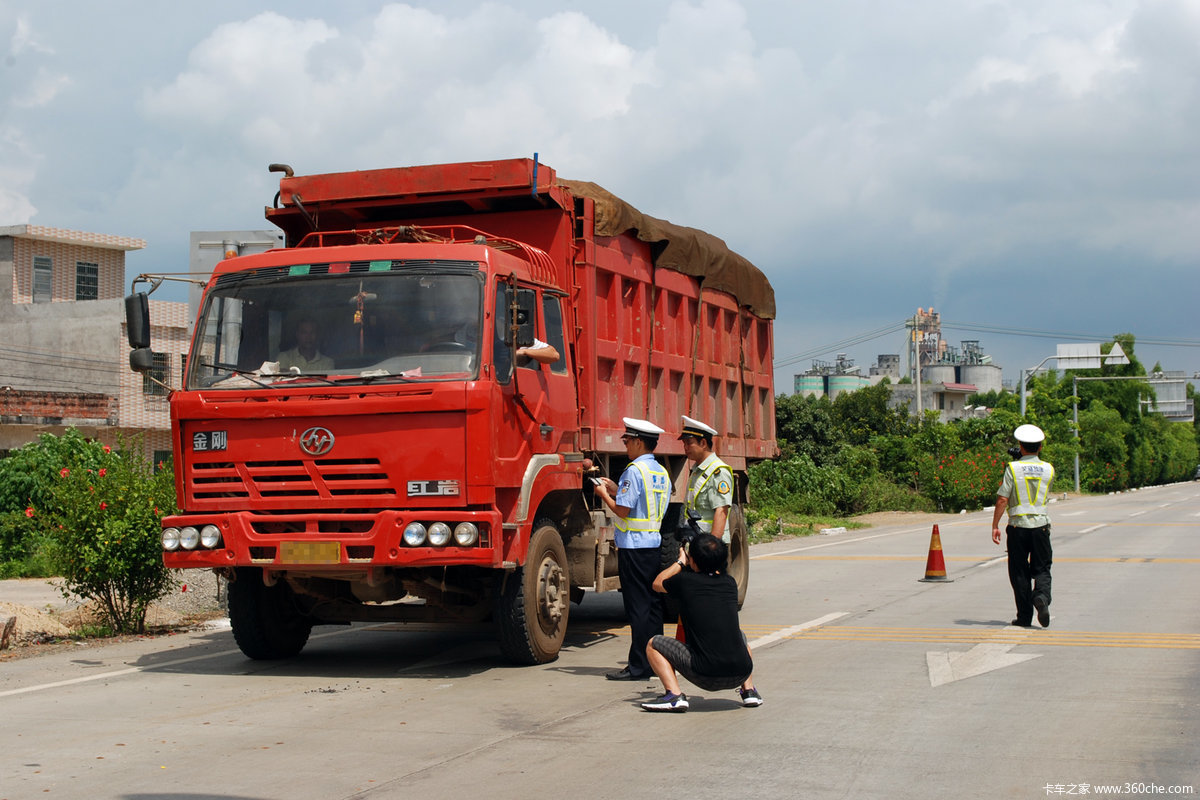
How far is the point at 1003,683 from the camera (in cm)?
883

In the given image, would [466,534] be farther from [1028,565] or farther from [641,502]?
[1028,565]

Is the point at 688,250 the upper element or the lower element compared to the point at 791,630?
upper

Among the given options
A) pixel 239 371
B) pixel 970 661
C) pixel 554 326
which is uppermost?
pixel 554 326

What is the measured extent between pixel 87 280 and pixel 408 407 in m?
37.0

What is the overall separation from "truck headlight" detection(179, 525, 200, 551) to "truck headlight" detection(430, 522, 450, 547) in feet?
5.72

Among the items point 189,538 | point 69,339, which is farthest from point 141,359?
point 69,339

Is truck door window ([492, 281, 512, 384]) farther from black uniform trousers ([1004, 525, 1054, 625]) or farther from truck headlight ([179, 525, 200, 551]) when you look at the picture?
black uniform trousers ([1004, 525, 1054, 625])

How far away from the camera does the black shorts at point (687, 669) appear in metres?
7.59

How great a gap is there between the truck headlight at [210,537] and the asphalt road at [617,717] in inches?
39.0

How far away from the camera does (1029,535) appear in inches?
456

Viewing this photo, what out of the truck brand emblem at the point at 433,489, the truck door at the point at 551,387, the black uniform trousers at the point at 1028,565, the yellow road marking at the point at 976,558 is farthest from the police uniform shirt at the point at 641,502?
the yellow road marking at the point at 976,558

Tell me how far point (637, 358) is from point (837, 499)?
2940 centimetres

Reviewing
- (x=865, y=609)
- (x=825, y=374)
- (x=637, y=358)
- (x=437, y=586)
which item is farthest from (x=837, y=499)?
(x=825, y=374)

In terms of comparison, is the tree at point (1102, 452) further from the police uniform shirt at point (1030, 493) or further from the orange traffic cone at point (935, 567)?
the police uniform shirt at point (1030, 493)
